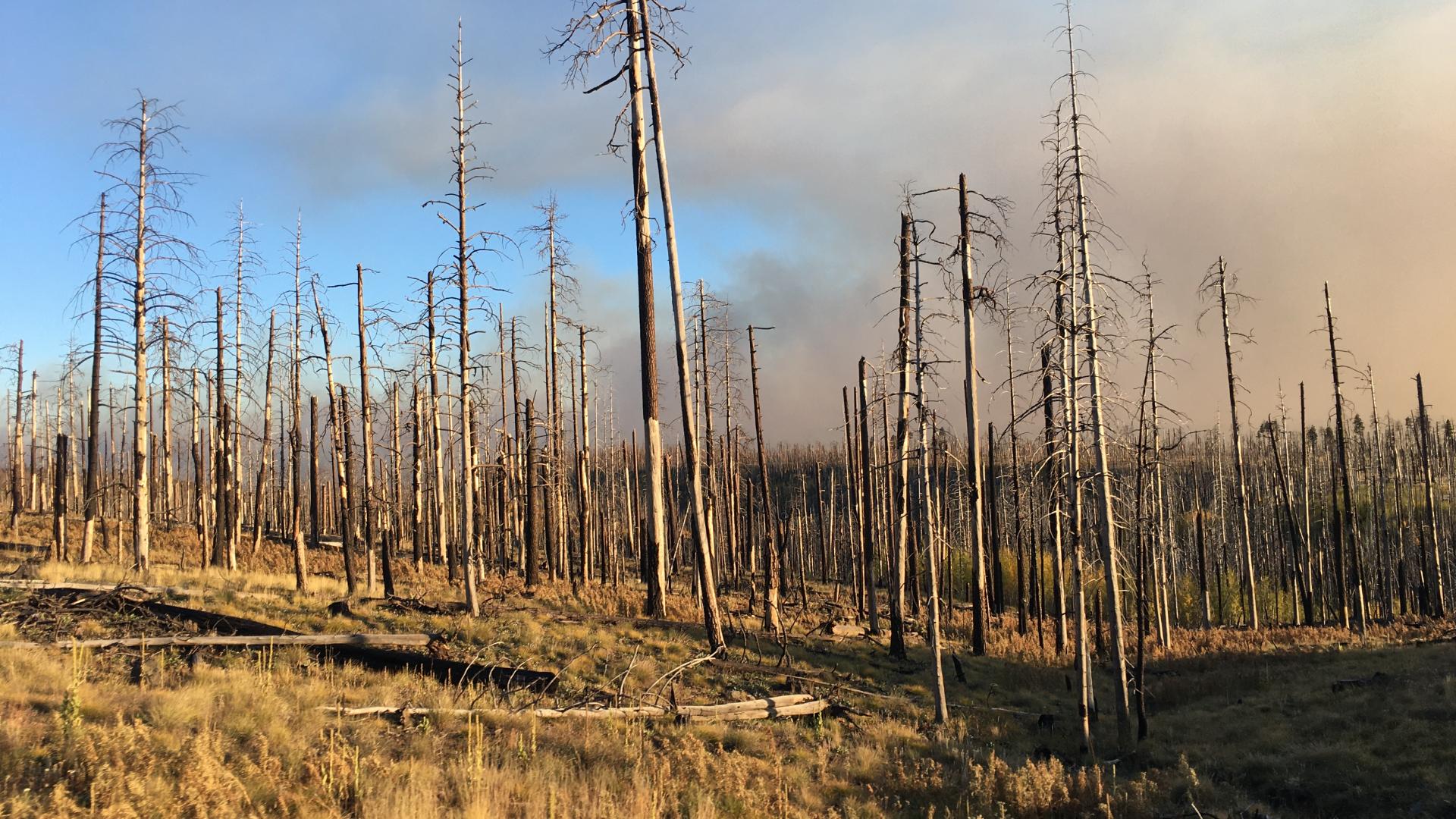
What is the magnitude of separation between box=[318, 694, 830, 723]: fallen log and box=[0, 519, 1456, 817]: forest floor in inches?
4.3

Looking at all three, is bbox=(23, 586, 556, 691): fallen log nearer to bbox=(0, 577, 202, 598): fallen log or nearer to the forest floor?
the forest floor

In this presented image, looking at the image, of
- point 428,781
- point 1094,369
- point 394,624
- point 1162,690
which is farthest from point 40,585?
point 1162,690

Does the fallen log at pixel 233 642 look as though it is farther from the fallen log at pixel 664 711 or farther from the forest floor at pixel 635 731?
the fallen log at pixel 664 711

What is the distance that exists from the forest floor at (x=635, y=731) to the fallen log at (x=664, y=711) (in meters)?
0.11

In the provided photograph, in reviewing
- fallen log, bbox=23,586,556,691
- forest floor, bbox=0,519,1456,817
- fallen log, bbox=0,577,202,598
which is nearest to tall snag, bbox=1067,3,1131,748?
forest floor, bbox=0,519,1456,817

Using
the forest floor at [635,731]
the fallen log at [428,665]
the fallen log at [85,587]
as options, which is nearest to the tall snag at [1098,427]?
the forest floor at [635,731]

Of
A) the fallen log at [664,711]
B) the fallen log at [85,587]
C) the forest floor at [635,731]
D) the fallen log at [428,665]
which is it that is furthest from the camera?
the fallen log at [85,587]

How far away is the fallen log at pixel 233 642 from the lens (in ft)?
31.9

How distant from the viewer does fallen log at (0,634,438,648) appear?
9734 millimetres

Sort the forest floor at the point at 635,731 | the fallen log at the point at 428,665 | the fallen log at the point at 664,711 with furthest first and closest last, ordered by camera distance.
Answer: the fallen log at the point at 428,665
the fallen log at the point at 664,711
the forest floor at the point at 635,731

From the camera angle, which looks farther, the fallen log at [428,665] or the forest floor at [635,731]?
the fallen log at [428,665]

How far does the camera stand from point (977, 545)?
2028cm

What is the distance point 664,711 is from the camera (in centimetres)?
1109

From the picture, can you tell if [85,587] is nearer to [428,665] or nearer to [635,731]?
[428,665]
